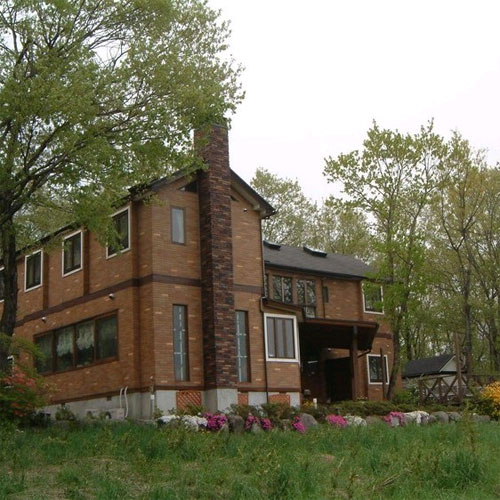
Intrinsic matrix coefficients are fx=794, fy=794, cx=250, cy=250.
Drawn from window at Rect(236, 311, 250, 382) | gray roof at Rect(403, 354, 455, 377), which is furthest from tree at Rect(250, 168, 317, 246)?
window at Rect(236, 311, 250, 382)

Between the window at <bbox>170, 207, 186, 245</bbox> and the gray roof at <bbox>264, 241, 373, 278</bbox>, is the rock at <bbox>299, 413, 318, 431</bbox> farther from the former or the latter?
the gray roof at <bbox>264, 241, 373, 278</bbox>

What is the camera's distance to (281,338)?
2481 centimetres

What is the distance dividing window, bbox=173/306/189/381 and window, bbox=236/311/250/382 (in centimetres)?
183

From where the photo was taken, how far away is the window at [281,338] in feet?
80.3

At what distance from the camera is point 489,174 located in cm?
3550

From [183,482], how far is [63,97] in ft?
26.0

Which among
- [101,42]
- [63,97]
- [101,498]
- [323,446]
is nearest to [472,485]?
[323,446]

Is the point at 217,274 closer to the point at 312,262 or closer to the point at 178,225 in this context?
the point at 178,225

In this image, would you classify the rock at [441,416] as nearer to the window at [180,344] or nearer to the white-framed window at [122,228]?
the window at [180,344]

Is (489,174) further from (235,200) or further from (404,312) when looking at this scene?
(235,200)

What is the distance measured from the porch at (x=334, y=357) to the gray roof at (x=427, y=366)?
14.1 m

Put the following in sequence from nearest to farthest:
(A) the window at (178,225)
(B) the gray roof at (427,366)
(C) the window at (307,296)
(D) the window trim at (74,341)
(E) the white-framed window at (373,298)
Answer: (D) the window trim at (74,341), (A) the window at (178,225), (E) the white-framed window at (373,298), (C) the window at (307,296), (B) the gray roof at (427,366)

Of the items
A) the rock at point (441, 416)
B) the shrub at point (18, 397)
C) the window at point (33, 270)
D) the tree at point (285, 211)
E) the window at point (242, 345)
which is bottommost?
the rock at point (441, 416)

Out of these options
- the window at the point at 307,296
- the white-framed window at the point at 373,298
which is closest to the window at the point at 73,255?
the window at the point at 307,296
